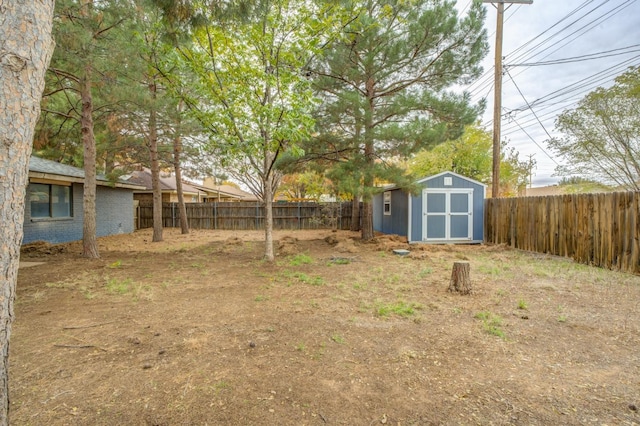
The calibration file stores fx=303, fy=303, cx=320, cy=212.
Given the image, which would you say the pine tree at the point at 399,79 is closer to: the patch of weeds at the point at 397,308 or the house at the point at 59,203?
the patch of weeds at the point at 397,308

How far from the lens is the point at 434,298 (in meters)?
4.17

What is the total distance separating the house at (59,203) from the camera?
8516 millimetres

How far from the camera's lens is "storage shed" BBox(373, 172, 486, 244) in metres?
9.80

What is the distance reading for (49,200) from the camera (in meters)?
9.21

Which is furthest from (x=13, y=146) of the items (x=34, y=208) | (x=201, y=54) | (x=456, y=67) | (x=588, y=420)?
(x=34, y=208)

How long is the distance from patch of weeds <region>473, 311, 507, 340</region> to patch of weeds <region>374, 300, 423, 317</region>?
0.68 m

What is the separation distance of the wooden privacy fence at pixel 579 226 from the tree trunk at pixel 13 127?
8.08 m

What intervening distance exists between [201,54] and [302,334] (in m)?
5.37

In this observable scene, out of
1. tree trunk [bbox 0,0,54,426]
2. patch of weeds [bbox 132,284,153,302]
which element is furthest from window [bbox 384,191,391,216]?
tree trunk [bbox 0,0,54,426]

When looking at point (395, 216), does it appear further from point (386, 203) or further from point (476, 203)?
point (476, 203)

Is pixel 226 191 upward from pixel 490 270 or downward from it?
upward

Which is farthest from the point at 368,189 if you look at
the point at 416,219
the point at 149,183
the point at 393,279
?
the point at 149,183

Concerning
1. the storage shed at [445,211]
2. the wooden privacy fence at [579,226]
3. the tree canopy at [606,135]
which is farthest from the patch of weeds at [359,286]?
the tree canopy at [606,135]

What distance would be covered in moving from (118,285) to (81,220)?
765 centimetres
